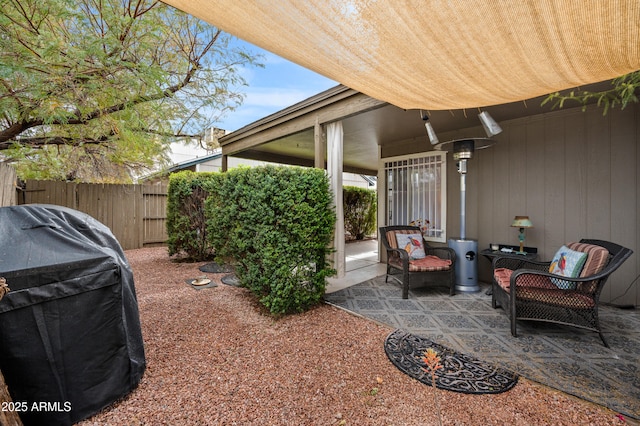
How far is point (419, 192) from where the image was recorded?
5.57 meters

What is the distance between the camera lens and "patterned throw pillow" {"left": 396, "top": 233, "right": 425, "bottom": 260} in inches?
168

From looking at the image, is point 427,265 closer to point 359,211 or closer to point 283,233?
point 283,233

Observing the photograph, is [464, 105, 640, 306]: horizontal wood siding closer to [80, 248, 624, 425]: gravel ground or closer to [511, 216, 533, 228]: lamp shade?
[511, 216, 533, 228]: lamp shade

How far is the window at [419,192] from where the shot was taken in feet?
17.1

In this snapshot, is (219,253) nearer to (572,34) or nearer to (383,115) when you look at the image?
(383,115)

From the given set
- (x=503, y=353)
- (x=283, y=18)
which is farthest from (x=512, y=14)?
(x=503, y=353)

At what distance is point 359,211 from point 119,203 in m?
7.37

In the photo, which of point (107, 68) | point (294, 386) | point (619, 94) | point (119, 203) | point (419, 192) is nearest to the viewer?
point (294, 386)

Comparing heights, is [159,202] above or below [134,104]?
below

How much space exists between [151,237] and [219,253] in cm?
534

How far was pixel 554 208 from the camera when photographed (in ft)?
13.0

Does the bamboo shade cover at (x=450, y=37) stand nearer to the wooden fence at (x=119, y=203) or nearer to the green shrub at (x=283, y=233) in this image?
the green shrub at (x=283, y=233)

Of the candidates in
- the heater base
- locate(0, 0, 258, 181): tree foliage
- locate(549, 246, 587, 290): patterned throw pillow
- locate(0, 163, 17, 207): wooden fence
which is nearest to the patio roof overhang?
locate(0, 0, 258, 181): tree foliage

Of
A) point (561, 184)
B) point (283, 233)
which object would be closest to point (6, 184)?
point (283, 233)
